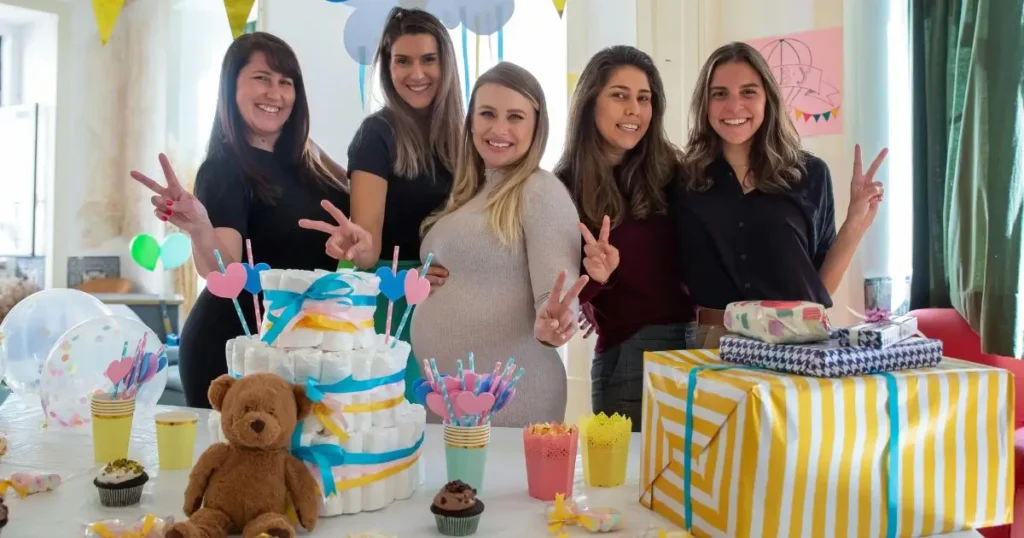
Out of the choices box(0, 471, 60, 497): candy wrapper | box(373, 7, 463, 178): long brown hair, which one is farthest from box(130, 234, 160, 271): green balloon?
box(0, 471, 60, 497): candy wrapper

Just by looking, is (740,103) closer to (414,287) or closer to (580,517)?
(414,287)

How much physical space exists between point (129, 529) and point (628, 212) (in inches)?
50.8

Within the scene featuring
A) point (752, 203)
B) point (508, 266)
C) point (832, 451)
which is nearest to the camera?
point (832, 451)

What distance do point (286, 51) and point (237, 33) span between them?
53 cm

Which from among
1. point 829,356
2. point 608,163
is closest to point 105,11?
point 608,163

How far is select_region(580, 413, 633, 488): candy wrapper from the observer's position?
3.74ft

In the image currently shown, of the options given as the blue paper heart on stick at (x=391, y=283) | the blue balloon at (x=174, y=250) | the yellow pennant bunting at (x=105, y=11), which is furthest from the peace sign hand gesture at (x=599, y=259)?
the blue balloon at (x=174, y=250)

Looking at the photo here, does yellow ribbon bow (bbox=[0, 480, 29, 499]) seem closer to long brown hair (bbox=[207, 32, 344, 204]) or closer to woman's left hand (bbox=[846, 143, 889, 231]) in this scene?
long brown hair (bbox=[207, 32, 344, 204])

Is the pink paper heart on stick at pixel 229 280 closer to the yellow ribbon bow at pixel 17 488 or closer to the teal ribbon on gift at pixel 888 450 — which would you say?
the yellow ribbon bow at pixel 17 488

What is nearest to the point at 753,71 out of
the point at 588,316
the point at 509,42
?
the point at 588,316

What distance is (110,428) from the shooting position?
131 centimetres

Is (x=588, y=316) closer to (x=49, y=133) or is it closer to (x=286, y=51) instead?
(x=286, y=51)

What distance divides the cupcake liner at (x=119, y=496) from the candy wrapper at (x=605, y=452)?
2.03 feet

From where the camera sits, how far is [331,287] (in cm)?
102
